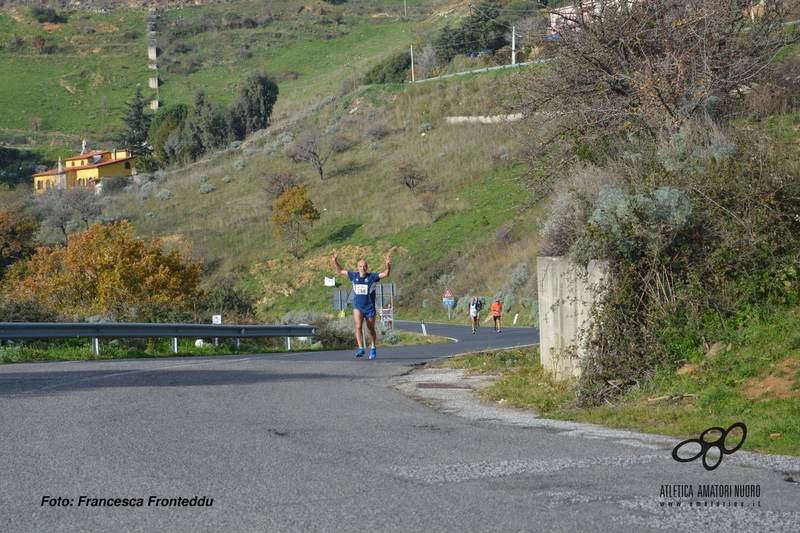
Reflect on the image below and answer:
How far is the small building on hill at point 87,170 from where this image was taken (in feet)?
316

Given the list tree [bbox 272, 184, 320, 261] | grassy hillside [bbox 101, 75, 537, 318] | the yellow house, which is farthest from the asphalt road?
the yellow house

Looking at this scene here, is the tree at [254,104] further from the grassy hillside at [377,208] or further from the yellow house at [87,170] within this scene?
the yellow house at [87,170]

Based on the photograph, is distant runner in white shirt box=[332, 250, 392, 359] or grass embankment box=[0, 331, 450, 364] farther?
distant runner in white shirt box=[332, 250, 392, 359]

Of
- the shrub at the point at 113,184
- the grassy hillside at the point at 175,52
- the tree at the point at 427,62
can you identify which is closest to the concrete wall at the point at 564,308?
the tree at the point at 427,62

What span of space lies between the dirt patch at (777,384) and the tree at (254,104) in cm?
10091

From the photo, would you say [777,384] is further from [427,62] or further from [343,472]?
[427,62]

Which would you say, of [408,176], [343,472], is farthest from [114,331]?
[408,176]

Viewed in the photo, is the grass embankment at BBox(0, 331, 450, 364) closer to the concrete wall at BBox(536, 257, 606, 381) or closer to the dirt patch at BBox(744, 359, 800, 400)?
the concrete wall at BBox(536, 257, 606, 381)

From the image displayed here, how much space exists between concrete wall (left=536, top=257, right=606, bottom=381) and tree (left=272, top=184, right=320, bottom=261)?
54820 millimetres

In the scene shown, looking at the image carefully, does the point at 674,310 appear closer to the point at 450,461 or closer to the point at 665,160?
the point at 665,160

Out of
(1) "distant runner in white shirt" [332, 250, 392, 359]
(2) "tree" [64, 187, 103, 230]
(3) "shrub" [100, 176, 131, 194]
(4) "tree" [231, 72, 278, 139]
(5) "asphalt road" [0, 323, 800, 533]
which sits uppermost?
(4) "tree" [231, 72, 278, 139]

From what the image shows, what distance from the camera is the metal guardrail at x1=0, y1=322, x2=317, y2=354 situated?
49.9ft

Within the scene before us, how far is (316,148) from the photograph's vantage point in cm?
8194

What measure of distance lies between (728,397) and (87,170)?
327 ft
